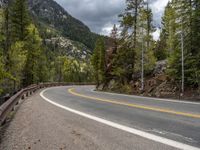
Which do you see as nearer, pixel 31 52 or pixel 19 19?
pixel 19 19

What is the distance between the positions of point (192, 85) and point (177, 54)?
286cm

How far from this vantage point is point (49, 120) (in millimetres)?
9000

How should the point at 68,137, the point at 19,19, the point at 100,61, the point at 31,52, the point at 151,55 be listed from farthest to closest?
1. the point at 100,61
2. the point at 31,52
3. the point at 19,19
4. the point at 151,55
5. the point at 68,137

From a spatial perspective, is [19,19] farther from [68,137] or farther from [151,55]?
[68,137]

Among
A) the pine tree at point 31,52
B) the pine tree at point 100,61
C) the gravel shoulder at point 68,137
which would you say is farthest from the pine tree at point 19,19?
the gravel shoulder at point 68,137

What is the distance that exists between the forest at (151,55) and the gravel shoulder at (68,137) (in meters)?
14.9

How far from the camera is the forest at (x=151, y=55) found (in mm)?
22344

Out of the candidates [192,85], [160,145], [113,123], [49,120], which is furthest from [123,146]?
[192,85]

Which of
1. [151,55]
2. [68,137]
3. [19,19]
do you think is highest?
[19,19]

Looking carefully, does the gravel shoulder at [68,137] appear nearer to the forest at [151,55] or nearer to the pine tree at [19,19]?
the forest at [151,55]

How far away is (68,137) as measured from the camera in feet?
21.3

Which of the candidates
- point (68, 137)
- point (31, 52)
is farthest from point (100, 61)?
point (68, 137)

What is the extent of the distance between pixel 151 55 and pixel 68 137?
25.0 m

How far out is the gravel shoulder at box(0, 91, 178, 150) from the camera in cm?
555
